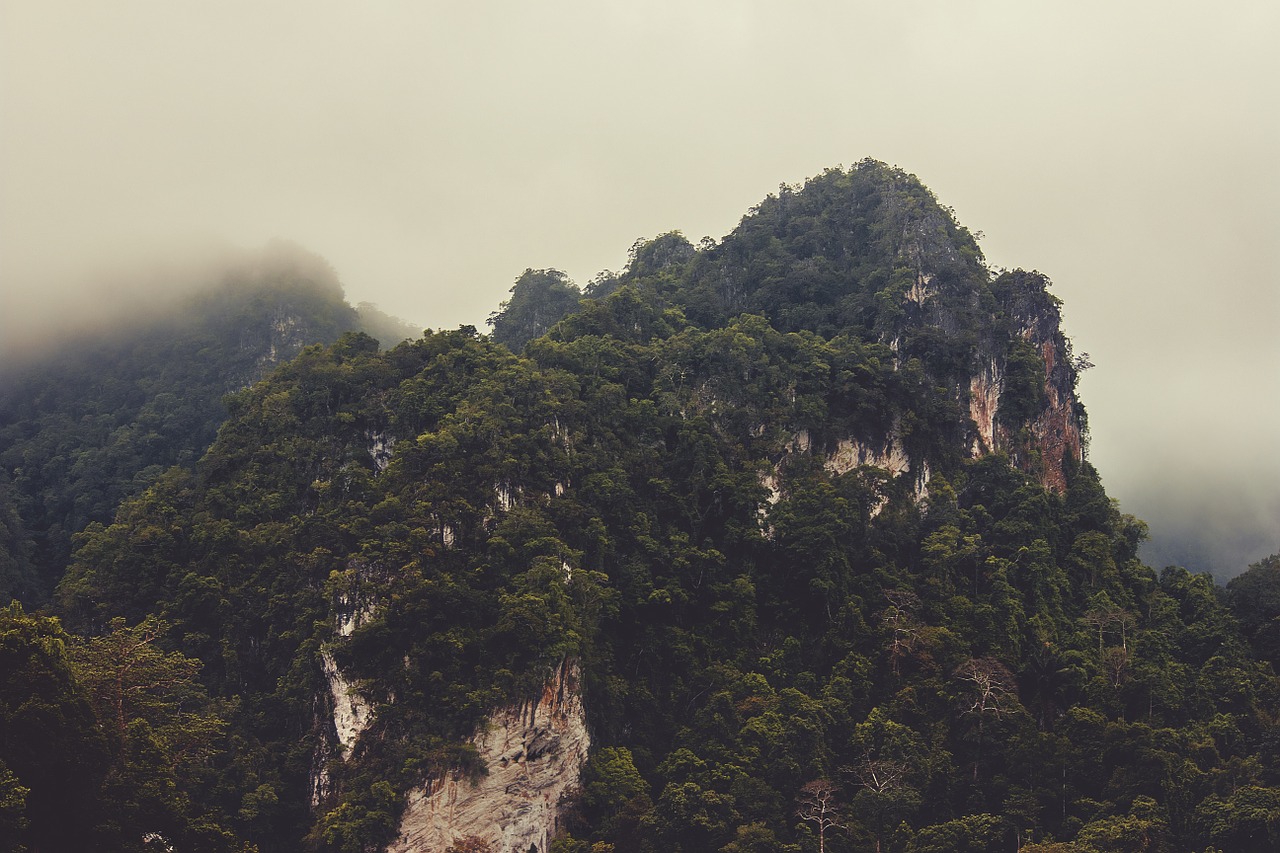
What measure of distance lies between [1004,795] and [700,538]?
45.8ft

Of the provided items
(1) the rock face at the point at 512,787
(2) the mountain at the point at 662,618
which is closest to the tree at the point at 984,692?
(2) the mountain at the point at 662,618

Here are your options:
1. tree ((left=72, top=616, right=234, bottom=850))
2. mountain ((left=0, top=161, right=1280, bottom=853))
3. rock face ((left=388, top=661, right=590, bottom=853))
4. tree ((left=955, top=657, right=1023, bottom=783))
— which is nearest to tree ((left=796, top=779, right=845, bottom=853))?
mountain ((left=0, top=161, right=1280, bottom=853))

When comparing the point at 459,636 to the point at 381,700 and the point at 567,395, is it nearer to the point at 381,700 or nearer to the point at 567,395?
the point at 381,700

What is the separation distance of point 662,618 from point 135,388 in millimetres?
36630

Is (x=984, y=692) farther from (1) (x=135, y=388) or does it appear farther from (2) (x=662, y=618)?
(1) (x=135, y=388)

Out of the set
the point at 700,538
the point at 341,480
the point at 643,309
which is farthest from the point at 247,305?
the point at 700,538

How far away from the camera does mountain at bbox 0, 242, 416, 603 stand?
5094 cm

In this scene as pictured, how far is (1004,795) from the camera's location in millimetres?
33188

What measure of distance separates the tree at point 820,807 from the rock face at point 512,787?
688cm

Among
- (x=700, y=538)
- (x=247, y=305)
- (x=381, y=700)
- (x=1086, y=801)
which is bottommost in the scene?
(x=1086, y=801)

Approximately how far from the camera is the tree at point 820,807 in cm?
3216

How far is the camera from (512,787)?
3184 cm

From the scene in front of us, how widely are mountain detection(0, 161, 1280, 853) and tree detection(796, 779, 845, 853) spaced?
0.61ft

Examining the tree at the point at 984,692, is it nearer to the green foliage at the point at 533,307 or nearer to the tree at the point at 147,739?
the tree at the point at 147,739
